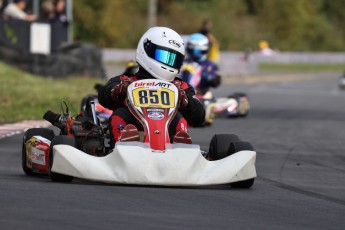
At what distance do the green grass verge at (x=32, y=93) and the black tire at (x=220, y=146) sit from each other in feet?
21.0

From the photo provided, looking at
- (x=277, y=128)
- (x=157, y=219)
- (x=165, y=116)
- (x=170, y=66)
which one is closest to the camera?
(x=157, y=219)

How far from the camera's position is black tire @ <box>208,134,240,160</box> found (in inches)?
360

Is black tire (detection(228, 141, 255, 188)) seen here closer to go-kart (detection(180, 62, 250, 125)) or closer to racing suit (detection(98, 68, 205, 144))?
racing suit (detection(98, 68, 205, 144))

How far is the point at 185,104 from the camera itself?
9352mm

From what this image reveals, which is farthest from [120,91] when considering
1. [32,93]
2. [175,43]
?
[32,93]

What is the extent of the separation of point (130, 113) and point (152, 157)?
3.11ft

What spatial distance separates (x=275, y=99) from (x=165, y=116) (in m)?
17.9

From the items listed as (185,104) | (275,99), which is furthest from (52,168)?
(275,99)

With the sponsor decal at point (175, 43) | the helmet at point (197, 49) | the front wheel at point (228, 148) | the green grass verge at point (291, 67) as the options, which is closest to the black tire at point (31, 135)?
the sponsor decal at point (175, 43)

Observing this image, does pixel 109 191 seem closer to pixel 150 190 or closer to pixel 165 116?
pixel 150 190

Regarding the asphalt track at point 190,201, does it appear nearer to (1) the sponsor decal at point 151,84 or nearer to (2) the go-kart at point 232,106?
(1) the sponsor decal at point 151,84

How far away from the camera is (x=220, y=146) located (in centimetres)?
917

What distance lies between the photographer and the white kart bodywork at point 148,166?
27.5 feet

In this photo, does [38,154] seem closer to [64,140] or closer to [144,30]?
[64,140]
